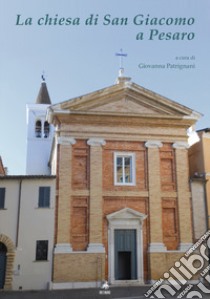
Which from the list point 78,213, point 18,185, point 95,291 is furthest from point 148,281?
point 18,185

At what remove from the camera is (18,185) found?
64.5 feet

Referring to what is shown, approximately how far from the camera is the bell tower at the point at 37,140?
32469mm

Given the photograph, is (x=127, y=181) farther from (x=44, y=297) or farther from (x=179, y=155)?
(x=44, y=297)

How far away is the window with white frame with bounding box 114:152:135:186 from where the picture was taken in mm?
20797

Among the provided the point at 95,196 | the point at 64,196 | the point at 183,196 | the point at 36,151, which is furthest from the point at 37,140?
the point at 183,196

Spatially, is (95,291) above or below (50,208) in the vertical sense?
below

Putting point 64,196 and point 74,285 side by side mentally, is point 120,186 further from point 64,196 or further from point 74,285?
point 74,285

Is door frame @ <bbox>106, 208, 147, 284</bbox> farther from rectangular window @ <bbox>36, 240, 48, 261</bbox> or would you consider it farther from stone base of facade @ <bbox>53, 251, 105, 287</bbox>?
rectangular window @ <bbox>36, 240, 48, 261</bbox>

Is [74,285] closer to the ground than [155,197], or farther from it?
closer to the ground

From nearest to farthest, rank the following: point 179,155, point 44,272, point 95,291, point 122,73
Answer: point 95,291 < point 44,272 < point 179,155 < point 122,73

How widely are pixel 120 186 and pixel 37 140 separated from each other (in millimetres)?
14814

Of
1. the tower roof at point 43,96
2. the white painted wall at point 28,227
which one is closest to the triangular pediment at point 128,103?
the white painted wall at point 28,227

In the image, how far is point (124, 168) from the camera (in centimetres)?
2109

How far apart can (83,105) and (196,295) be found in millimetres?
11076
